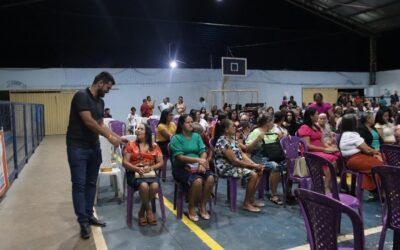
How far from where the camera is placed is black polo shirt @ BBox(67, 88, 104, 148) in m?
3.17

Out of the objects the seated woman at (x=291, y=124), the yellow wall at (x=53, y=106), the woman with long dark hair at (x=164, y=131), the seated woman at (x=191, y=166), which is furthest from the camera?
the yellow wall at (x=53, y=106)

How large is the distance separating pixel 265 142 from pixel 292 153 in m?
0.37

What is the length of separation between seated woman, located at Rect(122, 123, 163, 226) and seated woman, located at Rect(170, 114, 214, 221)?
232 mm

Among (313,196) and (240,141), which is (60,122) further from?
(313,196)

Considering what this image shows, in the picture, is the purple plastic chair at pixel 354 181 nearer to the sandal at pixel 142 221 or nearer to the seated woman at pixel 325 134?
the seated woman at pixel 325 134

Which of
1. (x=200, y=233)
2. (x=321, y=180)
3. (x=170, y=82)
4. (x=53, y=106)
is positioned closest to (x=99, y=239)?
(x=200, y=233)

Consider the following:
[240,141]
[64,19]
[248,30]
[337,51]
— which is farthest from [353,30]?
[240,141]

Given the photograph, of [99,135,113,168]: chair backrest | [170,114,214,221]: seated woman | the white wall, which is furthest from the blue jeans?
the white wall

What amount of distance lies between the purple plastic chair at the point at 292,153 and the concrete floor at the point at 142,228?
33 cm

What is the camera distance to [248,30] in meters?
15.4

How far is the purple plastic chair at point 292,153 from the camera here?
13.0 feet

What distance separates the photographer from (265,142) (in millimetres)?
4473

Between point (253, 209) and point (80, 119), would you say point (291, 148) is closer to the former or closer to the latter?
point (253, 209)

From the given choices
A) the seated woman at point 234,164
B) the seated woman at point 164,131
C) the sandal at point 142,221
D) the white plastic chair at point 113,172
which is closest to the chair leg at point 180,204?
the sandal at point 142,221
